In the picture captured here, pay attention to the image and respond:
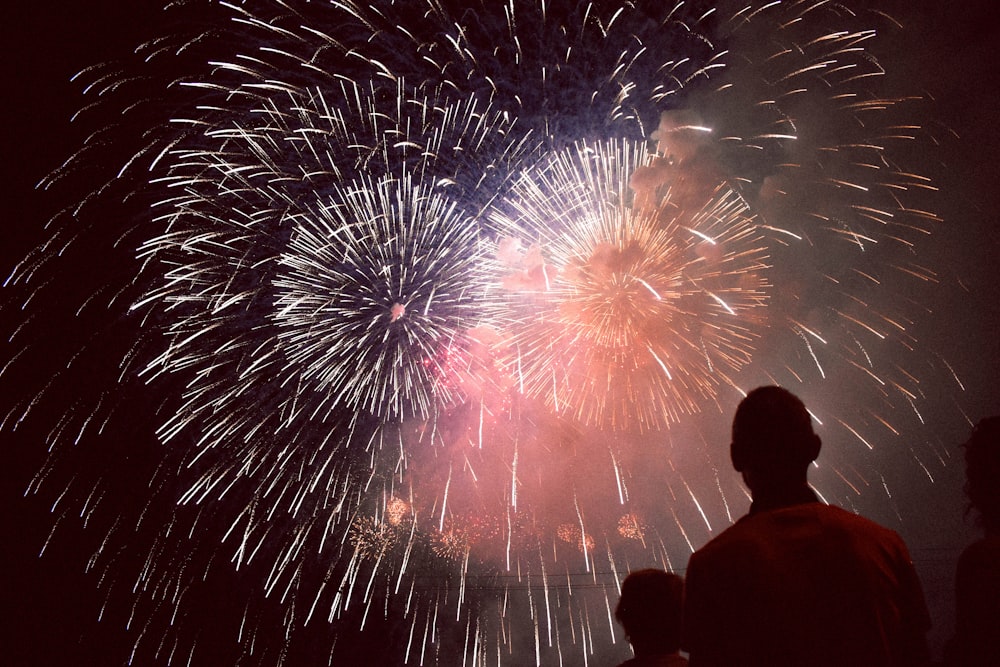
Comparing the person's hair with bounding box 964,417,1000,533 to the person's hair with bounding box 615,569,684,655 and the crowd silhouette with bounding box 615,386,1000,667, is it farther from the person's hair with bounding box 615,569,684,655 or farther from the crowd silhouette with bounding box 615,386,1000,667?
the person's hair with bounding box 615,569,684,655

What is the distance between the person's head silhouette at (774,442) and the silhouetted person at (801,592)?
0.01m

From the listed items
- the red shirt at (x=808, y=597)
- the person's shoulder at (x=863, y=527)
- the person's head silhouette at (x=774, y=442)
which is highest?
the person's head silhouette at (x=774, y=442)

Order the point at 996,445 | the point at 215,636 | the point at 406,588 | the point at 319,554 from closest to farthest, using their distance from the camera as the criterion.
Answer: the point at 996,445
the point at 215,636
the point at 319,554
the point at 406,588

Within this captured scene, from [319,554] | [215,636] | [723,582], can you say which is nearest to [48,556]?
[215,636]

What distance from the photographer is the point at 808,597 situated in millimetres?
1373

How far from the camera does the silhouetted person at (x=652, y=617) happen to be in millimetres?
2299

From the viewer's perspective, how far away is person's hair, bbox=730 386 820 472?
163 cm

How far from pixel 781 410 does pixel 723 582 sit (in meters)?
0.57

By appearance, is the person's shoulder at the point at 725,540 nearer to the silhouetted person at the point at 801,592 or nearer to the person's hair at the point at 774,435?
the silhouetted person at the point at 801,592

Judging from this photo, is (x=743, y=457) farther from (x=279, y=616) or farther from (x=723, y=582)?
(x=279, y=616)

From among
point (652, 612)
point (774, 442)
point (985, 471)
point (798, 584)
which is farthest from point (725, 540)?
point (985, 471)

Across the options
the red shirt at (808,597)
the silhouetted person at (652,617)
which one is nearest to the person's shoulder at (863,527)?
the red shirt at (808,597)

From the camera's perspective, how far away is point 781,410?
5.50ft

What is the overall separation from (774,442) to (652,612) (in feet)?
3.82
